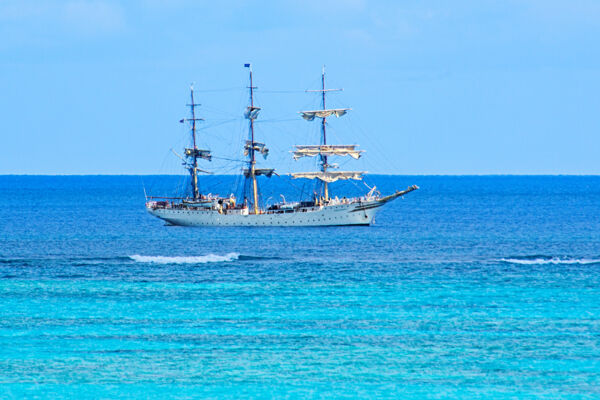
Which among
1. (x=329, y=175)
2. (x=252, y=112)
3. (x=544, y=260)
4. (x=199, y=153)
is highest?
(x=252, y=112)

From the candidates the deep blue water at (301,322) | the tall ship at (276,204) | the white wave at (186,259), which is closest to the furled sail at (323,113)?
the tall ship at (276,204)

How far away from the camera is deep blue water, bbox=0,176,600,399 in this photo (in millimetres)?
29484

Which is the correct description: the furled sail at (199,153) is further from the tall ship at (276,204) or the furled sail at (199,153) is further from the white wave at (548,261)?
the white wave at (548,261)

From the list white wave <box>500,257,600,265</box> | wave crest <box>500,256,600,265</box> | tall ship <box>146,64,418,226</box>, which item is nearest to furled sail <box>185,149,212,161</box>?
tall ship <box>146,64,418,226</box>

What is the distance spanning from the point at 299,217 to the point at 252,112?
697 inches

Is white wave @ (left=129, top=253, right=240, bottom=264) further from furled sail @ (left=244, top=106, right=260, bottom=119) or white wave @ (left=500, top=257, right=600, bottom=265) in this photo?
furled sail @ (left=244, top=106, right=260, bottom=119)

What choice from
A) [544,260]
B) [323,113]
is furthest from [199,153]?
[544,260]

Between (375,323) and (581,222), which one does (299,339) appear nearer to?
(375,323)

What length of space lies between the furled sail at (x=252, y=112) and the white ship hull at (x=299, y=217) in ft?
47.4

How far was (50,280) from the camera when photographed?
50.6 metres

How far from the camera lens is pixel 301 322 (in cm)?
3806

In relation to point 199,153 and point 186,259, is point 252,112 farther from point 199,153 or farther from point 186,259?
point 186,259

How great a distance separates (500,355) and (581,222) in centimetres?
7369

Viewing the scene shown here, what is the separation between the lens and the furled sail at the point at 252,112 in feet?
356
